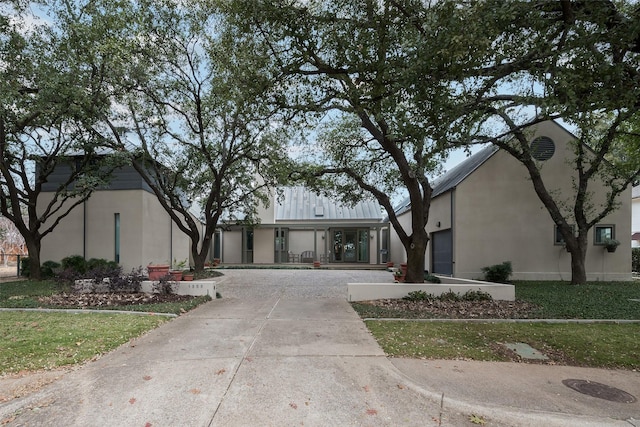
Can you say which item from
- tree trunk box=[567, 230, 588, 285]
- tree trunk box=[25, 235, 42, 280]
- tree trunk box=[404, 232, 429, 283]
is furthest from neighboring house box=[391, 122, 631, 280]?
tree trunk box=[25, 235, 42, 280]

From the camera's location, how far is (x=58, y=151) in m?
14.1

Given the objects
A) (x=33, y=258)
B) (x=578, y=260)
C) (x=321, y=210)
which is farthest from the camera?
(x=321, y=210)

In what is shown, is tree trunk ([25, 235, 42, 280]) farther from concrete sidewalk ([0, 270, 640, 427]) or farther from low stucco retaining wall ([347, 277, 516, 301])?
low stucco retaining wall ([347, 277, 516, 301])

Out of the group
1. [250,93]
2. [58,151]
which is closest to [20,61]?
[58,151]

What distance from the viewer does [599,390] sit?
4176mm

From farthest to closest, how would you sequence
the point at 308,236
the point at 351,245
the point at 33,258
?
the point at 308,236 → the point at 351,245 → the point at 33,258

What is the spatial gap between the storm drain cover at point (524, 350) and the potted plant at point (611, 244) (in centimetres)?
1192

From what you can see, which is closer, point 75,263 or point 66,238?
point 75,263

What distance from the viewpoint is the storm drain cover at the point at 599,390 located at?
397 centimetres

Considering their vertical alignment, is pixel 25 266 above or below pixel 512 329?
above

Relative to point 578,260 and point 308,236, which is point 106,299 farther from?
point 308,236

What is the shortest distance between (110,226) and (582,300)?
17.4 m

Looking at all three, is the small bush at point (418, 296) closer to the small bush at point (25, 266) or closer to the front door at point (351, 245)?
the front door at point (351, 245)

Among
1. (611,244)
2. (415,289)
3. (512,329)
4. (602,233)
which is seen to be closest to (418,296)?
(415,289)
